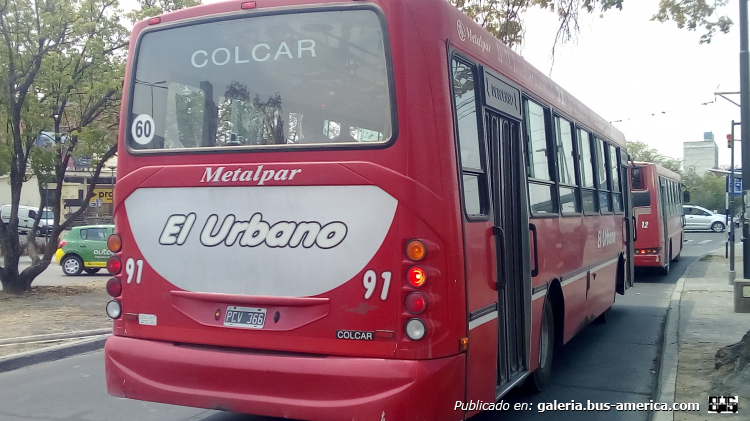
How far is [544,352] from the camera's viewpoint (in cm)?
700

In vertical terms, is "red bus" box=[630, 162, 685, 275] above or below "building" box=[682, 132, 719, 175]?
below

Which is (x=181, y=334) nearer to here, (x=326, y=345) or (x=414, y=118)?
(x=326, y=345)

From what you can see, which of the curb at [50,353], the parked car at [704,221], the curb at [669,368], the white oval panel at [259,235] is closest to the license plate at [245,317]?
the white oval panel at [259,235]

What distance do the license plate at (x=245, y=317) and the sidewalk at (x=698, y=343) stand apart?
343 cm

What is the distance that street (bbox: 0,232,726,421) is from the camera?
6.34 metres

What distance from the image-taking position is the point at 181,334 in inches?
194

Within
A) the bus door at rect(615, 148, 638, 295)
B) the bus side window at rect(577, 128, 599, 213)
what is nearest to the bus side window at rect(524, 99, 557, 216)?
the bus side window at rect(577, 128, 599, 213)

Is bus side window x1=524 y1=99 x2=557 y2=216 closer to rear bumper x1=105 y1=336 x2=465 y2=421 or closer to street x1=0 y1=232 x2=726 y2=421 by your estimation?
street x1=0 y1=232 x2=726 y2=421

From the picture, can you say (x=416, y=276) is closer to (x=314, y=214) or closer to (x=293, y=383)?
(x=314, y=214)

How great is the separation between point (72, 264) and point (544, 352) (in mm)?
17479

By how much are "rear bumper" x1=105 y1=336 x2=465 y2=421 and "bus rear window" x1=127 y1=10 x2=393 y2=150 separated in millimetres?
1416

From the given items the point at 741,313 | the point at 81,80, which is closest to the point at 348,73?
the point at 741,313

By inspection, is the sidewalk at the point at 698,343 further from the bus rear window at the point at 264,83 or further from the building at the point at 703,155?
the building at the point at 703,155

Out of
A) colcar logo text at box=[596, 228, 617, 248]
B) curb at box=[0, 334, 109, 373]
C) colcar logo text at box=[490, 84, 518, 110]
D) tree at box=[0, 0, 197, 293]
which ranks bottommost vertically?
curb at box=[0, 334, 109, 373]
